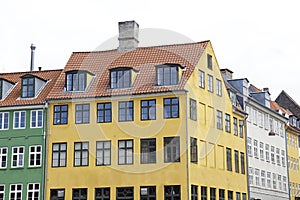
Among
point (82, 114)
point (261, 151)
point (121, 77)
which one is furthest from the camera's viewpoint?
point (261, 151)

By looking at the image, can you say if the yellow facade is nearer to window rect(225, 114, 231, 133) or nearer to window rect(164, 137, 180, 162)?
window rect(164, 137, 180, 162)

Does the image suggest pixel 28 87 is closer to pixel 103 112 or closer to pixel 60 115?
pixel 60 115

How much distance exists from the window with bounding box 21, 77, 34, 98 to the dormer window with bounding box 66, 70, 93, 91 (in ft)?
11.1

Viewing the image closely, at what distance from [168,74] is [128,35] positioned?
737 centimetres

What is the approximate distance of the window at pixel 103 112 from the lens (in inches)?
1741

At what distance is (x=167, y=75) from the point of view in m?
43.5

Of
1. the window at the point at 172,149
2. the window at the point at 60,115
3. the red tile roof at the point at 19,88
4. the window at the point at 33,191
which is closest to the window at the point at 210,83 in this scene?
the window at the point at 172,149

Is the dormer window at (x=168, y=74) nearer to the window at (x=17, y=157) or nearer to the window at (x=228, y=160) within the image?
the window at (x=228, y=160)

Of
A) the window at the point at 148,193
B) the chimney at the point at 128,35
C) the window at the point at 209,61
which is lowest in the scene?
the window at the point at 148,193

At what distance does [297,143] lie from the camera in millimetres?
70188

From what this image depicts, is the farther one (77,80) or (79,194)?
(77,80)

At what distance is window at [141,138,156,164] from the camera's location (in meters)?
42.3

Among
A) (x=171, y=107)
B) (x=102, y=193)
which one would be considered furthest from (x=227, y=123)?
(x=102, y=193)

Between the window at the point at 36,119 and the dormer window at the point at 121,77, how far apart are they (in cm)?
606
